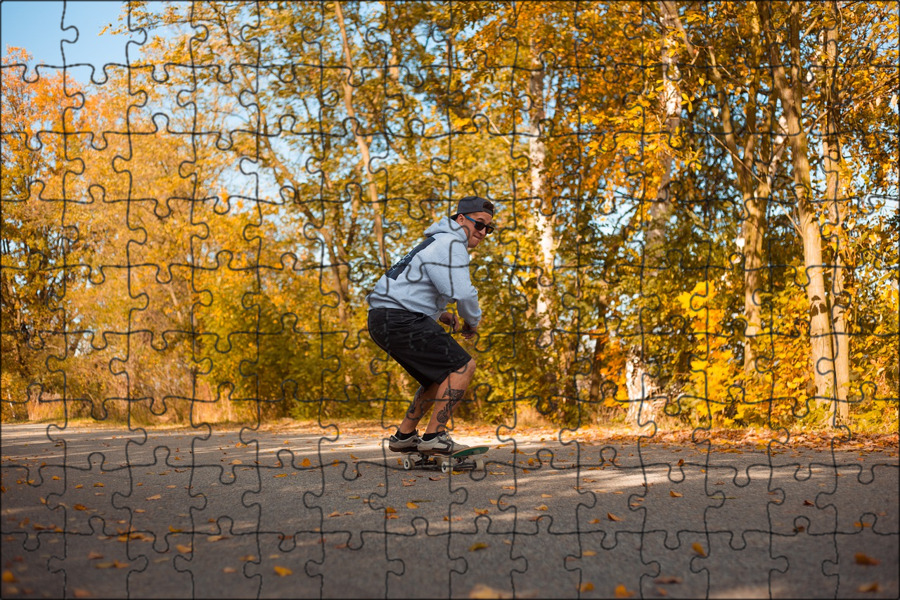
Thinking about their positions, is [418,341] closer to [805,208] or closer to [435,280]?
[435,280]

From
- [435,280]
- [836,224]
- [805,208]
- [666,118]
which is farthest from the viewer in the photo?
[666,118]

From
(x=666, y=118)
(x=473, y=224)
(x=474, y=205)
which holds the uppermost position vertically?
(x=666, y=118)

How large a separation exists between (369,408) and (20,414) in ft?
19.5

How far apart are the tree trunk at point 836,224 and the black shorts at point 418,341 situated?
178 inches

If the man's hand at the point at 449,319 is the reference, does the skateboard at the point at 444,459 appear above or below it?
below

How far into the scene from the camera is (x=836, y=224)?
28.2ft

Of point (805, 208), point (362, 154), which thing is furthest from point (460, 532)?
point (362, 154)

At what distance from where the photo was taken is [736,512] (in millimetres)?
4582

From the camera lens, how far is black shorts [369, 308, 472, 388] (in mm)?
5727

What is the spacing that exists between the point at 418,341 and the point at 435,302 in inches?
12.5

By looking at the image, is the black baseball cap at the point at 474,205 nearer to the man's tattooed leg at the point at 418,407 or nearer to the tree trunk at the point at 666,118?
the man's tattooed leg at the point at 418,407

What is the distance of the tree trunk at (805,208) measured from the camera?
840 cm

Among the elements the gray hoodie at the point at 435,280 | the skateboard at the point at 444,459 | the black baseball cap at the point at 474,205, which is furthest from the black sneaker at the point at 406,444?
the black baseball cap at the point at 474,205
